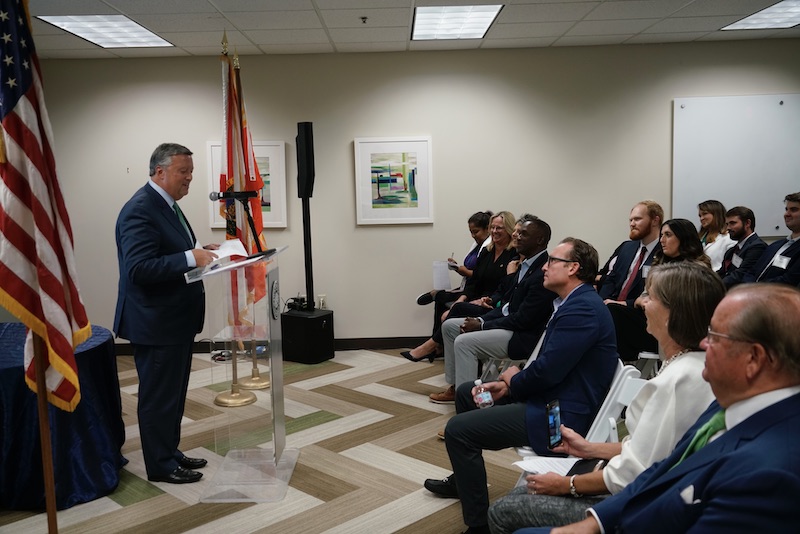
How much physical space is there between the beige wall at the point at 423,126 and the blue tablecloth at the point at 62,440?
350 cm

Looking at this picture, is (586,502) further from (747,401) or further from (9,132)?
(9,132)

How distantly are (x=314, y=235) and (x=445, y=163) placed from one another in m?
1.56

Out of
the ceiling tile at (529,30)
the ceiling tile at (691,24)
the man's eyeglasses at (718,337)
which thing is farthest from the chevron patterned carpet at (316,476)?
the ceiling tile at (691,24)

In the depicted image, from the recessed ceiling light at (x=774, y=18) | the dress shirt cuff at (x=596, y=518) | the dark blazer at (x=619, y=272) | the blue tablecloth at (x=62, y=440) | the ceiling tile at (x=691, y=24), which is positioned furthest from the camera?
the ceiling tile at (x=691, y=24)

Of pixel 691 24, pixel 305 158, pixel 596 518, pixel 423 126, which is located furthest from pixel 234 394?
pixel 691 24

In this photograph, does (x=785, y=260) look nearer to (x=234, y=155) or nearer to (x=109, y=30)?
(x=234, y=155)

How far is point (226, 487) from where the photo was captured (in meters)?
3.49

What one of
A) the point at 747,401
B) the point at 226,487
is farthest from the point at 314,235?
the point at 747,401

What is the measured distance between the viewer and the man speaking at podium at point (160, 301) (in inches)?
133

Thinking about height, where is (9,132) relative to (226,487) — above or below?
above

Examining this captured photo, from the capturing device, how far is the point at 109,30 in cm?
579

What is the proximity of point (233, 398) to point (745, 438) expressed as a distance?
8.60 feet

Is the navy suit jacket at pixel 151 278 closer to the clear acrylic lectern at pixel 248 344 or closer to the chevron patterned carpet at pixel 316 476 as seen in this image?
the clear acrylic lectern at pixel 248 344

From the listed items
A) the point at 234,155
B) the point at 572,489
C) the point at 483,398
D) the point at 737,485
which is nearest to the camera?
the point at 737,485
